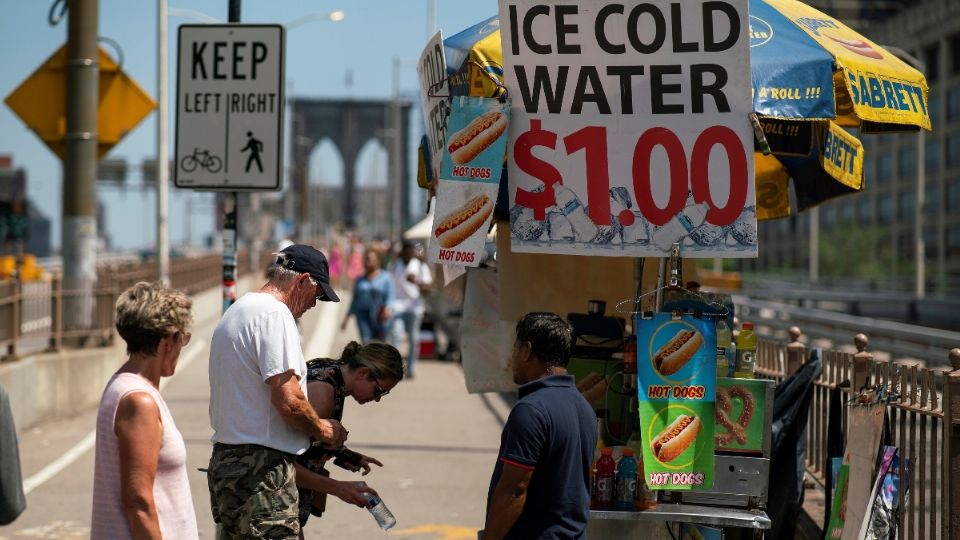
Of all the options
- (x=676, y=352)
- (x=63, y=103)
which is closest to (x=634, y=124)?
(x=676, y=352)

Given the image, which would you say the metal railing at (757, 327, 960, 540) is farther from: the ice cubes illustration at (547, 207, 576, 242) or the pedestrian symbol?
the pedestrian symbol

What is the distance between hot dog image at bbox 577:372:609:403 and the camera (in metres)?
6.74

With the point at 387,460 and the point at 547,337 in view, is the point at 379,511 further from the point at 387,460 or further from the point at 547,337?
the point at 387,460

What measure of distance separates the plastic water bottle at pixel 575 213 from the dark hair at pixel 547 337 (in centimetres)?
95

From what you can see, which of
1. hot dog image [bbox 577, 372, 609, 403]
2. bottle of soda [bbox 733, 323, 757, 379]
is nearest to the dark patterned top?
hot dog image [bbox 577, 372, 609, 403]

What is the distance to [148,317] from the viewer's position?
4246mm

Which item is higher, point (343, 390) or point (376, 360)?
point (376, 360)

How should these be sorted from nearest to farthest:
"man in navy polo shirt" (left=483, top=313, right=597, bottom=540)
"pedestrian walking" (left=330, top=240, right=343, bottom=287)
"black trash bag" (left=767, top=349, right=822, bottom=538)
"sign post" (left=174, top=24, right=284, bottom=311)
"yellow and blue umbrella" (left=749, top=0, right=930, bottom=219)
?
"man in navy polo shirt" (left=483, top=313, right=597, bottom=540), "yellow and blue umbrella" (left=749, top=0, right=930, bottom=219), "black trash bag" (left=767, top=349, right=822, bottom=538), "sign post" (left=174, top=24, right=284, bottom=311), "pedestrian walking" (left=330, top=240, right=343, bottom=287)

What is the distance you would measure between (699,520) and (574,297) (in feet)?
7.99

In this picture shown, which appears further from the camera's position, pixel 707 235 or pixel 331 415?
pixel 707 235

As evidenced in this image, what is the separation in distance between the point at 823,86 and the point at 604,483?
2.09 metres

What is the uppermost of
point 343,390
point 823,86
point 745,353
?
point 823,86

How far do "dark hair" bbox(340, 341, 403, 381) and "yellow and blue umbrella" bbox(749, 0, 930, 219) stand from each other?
1985 millimetres

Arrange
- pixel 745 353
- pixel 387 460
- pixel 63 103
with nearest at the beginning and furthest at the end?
pixel 745 353, pixel 387 460, pixel 63 103
